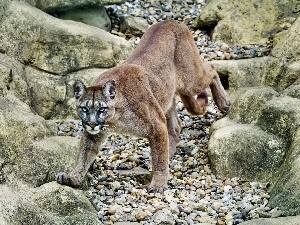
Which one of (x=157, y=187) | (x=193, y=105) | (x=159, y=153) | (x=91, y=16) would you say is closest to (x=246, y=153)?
(x=159, y=153)

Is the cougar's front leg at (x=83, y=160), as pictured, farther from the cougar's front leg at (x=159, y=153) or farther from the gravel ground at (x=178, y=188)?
the cougar's front leg at (x=159, y=153)

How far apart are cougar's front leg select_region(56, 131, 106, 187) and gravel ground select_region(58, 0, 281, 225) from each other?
22 cm

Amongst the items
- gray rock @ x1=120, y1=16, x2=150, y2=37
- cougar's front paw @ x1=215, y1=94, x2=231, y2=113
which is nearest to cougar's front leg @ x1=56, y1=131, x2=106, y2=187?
cougar's front paw @ x1=215, y1=94, x2=231, y2=113

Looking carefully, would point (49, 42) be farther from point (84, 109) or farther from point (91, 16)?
point (84, 109)

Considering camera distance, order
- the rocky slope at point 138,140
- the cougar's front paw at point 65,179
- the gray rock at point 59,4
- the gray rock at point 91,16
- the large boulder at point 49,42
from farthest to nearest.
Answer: the gray rock at point 91,16 → the gray rock at point 59,4 → the large boulder at point 49,42 → the cougar's front paw at point 65,179 → the rocky slope at point 138,140

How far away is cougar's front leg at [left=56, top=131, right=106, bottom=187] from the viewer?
20.4ft

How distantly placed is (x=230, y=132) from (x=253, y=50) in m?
2.99

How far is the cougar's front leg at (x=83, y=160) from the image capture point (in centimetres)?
621

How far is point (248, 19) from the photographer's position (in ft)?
34.1

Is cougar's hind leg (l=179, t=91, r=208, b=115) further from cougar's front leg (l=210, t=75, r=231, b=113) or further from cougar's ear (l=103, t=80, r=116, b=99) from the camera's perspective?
cougar's ear (l=103, t=80, r=116, b=99)

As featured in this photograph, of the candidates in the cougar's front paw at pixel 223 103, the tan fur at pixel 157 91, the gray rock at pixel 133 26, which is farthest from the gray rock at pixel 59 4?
the cougar's front paw at pixel 223 103

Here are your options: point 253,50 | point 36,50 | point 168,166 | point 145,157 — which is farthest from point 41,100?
point 253,50

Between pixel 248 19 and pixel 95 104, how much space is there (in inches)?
188

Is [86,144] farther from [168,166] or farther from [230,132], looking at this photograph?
[230,132]
